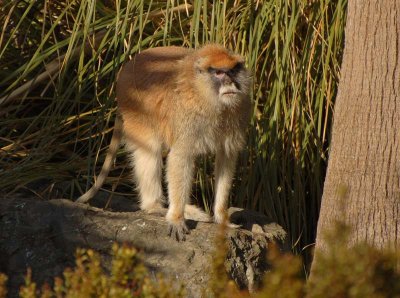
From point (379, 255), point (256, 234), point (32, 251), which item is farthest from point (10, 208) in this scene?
point (379, 255)

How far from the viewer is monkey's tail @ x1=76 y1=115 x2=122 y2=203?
5.52 m

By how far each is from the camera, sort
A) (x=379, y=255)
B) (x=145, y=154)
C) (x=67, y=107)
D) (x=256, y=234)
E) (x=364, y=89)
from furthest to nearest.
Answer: (x=67, y=107)
(x=145, y=154)
(x=256, y=234)
(x=364, y=89)
(x=379, y=255)

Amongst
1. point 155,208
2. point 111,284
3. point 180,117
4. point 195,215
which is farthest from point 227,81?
point 111,284

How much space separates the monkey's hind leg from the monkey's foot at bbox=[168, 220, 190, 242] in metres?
0.55

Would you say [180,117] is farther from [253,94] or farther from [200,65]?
[253,94]

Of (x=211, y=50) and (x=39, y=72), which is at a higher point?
(x=211, y=50)

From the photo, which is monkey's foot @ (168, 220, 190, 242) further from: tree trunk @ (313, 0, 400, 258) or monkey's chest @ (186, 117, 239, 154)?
tree trunk @ (313, 0, 400, 258)

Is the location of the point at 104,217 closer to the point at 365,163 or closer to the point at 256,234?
the point at 256,234

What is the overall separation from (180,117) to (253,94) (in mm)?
1156

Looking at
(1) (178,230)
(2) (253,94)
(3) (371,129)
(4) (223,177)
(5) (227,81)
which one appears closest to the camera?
(3) (371,129)

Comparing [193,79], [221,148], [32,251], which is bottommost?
[32,251]

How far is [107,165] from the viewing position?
18.6 feet

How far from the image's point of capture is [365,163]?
13.9 ft

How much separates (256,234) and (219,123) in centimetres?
65
